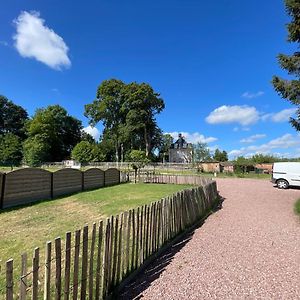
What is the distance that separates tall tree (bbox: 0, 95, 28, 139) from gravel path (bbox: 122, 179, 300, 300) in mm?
80448

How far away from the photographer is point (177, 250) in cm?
623

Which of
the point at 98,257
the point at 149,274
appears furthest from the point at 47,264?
the point at 149,274

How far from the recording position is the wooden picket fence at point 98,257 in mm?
2847

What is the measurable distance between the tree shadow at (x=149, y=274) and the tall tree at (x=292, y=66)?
338 inches

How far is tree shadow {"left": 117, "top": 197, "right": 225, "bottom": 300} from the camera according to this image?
13.5 ft

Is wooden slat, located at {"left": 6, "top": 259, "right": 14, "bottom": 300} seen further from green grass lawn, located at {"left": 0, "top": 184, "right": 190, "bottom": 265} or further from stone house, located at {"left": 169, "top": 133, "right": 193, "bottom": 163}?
stone house, located at {"left": 169, "top": 133, "right": 193, "bottom": 163}

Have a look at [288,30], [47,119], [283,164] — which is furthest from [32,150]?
[288,30]

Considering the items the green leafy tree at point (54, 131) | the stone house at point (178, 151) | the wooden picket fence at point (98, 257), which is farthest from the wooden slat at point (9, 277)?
the stone house at point (178, 151)

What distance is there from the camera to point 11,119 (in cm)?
8050

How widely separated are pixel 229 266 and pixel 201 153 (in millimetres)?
58757

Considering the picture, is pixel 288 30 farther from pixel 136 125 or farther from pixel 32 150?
pixel 32 150

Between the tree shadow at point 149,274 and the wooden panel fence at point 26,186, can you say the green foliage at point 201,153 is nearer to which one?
the wooden panel fence at point 26,186

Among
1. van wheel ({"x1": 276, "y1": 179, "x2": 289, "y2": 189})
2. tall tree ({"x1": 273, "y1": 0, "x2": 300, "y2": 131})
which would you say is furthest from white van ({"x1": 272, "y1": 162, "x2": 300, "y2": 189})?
tall tree ({"x1": 273, "y1": 0, "x2": 300, "y2": 131})

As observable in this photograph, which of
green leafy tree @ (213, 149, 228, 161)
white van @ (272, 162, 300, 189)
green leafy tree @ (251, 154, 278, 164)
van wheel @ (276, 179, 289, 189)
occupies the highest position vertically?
green leafy tree @ (213, 149, 228, 161)
